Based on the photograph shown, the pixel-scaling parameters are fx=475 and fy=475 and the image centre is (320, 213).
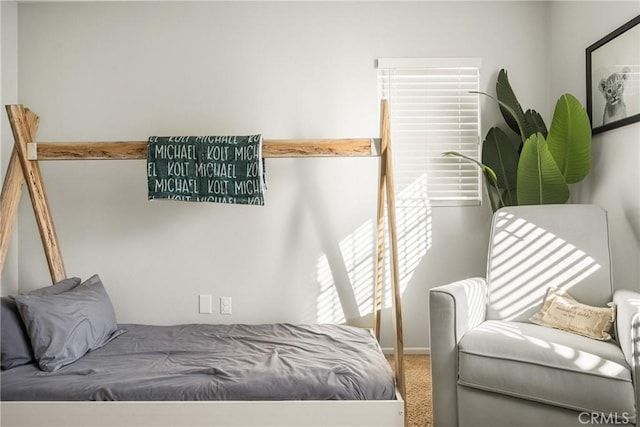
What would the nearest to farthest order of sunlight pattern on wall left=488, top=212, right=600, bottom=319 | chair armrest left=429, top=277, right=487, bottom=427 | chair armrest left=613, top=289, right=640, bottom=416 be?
chair armrest left=613, top=289, right=640, bottom=416 < chair armrest left=429, top=277, right=487, bottom=427 < sunlight pattern on wall left=488, top=212, right=600, bottom=319

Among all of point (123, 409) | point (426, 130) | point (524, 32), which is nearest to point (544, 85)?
point (524, 32)

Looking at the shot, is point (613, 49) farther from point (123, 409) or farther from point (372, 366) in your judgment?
point (123, 409)

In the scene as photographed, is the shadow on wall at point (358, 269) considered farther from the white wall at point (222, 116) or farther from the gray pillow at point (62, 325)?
the gray pillow at point (62, 325)

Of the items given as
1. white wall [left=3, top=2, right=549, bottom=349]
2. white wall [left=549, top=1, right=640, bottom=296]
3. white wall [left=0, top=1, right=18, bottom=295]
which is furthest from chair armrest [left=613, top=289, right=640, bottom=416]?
white wall [left=0, top=1, right=18, bottom=295]

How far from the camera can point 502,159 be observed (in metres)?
2.95

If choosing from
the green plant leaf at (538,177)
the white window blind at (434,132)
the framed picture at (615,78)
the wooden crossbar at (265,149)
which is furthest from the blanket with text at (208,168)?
the framed picture at (615,78)

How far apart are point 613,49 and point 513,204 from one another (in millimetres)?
984

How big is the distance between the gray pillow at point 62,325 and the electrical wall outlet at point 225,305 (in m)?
0.76

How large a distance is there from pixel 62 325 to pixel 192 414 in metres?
0.78

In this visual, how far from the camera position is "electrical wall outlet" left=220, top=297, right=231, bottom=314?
121 inches

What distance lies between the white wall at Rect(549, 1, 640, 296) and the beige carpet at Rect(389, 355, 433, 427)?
1163 mm

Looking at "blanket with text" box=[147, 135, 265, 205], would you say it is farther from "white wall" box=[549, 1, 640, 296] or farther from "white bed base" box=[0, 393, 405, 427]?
"white wall" box=[549, 1, 640, 296]

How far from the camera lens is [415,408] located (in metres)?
2.36

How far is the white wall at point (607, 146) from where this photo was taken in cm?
240
